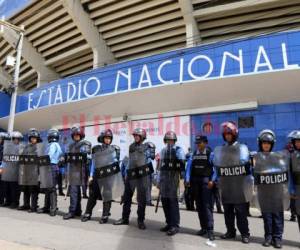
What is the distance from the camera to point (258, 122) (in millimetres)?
14570

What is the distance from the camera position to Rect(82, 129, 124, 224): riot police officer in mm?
7449

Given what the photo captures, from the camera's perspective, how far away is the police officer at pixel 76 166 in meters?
7.68

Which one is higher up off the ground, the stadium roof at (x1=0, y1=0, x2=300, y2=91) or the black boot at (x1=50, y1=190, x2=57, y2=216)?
the stadium roof at (x1=0, y1=0, x2=300, y2=91)

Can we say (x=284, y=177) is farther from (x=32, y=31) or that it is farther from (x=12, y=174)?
(x=32, y=31)

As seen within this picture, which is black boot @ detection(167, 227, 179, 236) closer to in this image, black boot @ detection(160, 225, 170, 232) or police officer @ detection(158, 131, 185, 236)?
police officer @ detection(158, 131, 185, 236)

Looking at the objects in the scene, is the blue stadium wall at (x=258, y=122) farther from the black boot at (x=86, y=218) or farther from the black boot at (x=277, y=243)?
the black boot at (x=86, y=218)

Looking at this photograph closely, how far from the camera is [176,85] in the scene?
14.3m

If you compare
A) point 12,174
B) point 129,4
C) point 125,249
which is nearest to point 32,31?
point 129,4

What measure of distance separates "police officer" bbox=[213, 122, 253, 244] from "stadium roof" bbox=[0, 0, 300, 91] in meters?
10.6

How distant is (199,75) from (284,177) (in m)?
8.24

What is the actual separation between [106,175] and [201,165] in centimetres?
201

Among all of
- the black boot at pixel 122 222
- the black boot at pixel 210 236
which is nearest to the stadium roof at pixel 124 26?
the black boot at pixel 122 222

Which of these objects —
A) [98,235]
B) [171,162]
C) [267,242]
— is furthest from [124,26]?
[267,242]

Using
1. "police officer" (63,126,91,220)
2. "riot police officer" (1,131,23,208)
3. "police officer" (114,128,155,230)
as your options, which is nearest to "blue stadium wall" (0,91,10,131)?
"riot police officer" (1,131,23,208)
